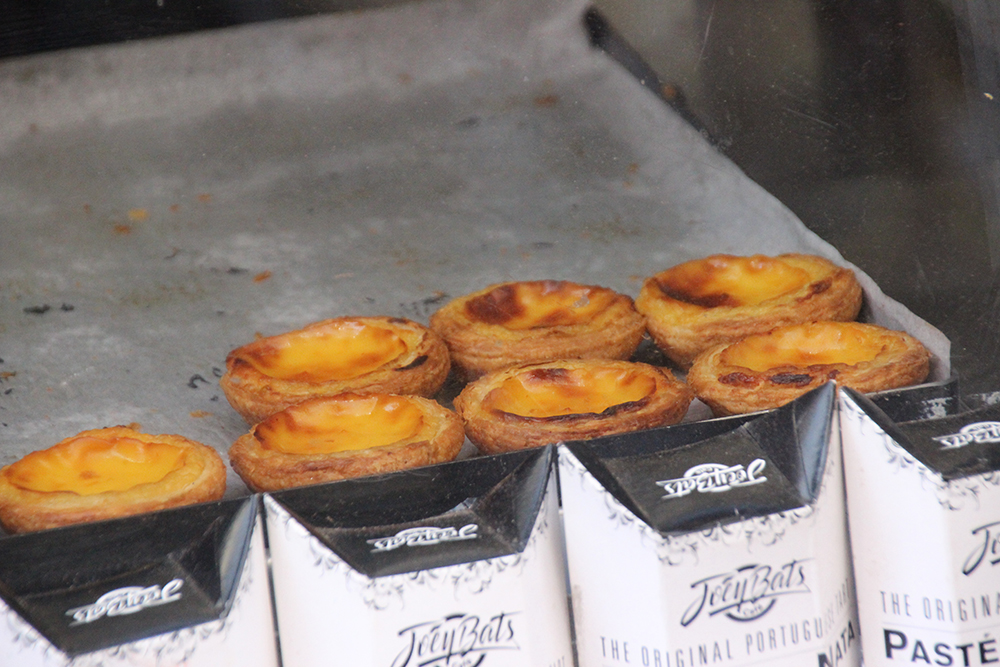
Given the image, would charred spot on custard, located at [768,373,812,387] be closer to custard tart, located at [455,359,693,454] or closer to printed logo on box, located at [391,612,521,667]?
custard tart, located at [455,359,693,454]

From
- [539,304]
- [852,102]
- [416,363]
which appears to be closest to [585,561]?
[416,363]

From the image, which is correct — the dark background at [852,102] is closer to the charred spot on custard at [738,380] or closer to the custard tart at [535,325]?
the charred spot on custard at [738,380]

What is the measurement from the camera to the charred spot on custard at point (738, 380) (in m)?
1.86

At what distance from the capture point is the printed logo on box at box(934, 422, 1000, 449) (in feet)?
5.03

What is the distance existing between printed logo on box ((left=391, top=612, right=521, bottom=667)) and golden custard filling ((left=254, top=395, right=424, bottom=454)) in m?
0.42

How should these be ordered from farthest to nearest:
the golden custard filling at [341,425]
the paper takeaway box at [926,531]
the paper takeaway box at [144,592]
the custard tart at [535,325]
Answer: the custard tart at [535,325], the golden custard filling at [341,425], the paper takeaway box at [926,531], the paper takeaway box at [144,592]

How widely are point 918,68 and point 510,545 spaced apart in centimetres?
114

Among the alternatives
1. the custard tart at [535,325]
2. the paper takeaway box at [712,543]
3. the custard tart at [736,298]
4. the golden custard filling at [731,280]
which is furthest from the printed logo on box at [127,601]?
the golden custard filling at [731,280]

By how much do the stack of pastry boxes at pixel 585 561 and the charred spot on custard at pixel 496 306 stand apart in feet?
2.52

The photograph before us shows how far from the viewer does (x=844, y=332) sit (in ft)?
6.63

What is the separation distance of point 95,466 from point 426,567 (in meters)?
0.67

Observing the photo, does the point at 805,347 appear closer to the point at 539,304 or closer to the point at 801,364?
the point at 801,364

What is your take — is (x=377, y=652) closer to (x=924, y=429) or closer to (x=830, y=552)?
(x=830, y=552)

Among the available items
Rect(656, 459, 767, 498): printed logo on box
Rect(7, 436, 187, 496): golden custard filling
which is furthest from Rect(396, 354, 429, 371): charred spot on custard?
Rect(656, 459, 767, 498): printed logo on box
